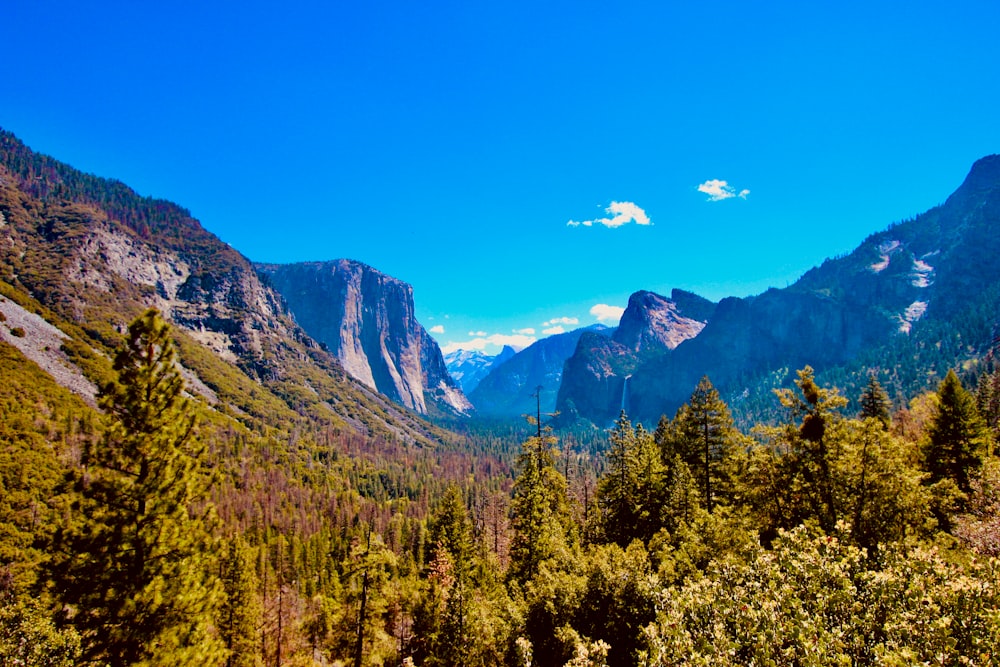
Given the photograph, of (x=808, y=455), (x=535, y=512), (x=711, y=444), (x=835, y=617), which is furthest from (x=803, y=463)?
(x=535, y=512)

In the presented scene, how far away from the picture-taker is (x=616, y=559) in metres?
19.1

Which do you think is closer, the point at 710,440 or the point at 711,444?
the point at 710,440

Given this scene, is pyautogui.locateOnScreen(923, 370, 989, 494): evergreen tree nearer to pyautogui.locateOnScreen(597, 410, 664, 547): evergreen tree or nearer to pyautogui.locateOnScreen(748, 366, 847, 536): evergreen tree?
pyautogui.locateOnScreen(597, 410, 664, 547): evergreen tree

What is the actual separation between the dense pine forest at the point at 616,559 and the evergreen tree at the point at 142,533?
60mm

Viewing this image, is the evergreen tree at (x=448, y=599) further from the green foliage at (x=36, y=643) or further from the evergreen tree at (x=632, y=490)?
the green foliage at (x=36, y=643)

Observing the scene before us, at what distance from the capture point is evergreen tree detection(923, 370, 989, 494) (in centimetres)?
3219

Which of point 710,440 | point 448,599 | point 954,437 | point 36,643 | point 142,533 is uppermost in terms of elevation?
point 710,440

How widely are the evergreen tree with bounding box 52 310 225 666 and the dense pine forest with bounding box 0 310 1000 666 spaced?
0.06 m

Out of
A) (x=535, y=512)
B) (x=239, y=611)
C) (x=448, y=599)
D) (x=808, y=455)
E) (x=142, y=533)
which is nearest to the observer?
(x=142, y=533)

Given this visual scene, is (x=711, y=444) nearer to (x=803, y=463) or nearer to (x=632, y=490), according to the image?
(x=632, y=490)

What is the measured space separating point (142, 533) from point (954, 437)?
50589 mm

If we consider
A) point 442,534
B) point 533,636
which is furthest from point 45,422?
point 533,636

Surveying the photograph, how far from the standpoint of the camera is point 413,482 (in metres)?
183

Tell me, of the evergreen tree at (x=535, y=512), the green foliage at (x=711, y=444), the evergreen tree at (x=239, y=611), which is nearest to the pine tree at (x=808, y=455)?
the green foliage at (x=711, y=444)
